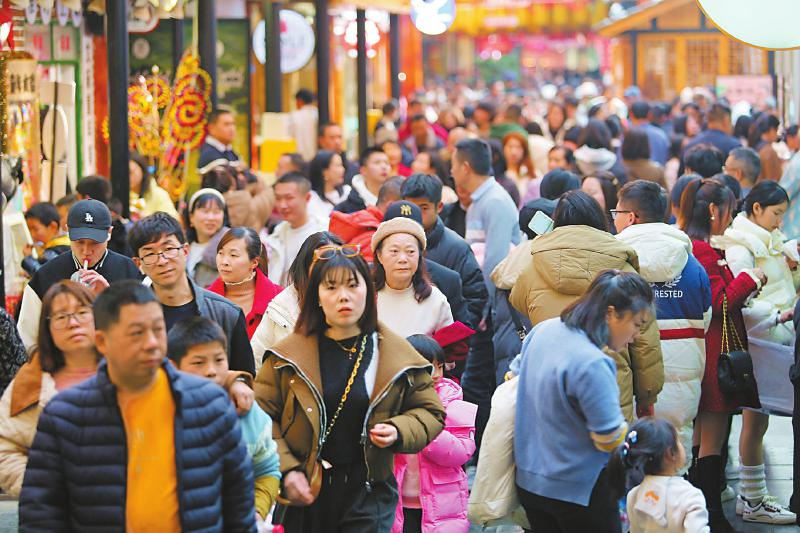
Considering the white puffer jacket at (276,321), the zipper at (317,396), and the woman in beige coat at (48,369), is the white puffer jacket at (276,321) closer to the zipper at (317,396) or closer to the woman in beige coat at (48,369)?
the zipper at (317,396)

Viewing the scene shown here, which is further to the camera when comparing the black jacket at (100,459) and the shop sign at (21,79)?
the shop sign at (21,79)

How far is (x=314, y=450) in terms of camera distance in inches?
218

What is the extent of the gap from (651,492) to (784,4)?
265 centimetres

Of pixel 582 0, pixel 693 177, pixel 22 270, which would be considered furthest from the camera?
pixel 582 0

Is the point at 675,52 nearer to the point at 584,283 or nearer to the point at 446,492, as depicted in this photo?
the point at 584,283

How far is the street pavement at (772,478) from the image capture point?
26.3ft

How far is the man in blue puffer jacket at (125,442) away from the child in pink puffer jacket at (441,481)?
2178 millimetres

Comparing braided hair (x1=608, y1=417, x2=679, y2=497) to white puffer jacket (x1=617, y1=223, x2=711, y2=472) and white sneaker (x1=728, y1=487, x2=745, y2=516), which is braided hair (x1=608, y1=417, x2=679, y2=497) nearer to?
white puffer jacket (x1=617, y1=223, x2=711, y2=472)

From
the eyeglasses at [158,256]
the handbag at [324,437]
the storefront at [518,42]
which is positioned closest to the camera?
the handbag at [324,437]

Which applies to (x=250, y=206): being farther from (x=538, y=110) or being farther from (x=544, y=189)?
(x=538, y=110)

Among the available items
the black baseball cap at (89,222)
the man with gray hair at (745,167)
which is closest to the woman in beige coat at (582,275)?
the black baseball cap at (89,222)

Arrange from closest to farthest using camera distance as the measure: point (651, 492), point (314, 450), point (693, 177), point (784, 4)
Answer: point (314, 450), point (651, 492), point (784, 4), point (693, 177)

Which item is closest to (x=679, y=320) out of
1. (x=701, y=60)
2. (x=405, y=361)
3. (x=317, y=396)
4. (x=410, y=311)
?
(x=410, y=311)

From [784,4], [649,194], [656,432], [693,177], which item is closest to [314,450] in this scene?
[656,432]
